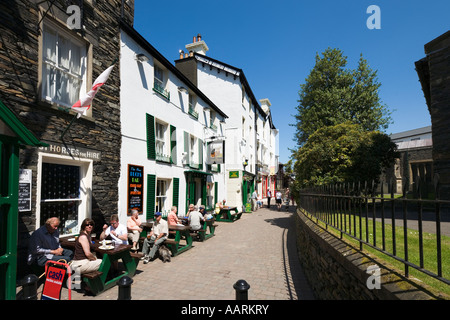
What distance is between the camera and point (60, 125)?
6.01 meters

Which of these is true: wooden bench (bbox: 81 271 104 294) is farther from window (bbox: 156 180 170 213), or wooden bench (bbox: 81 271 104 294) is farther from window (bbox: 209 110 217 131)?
window (bbox: 209 110 217 131)

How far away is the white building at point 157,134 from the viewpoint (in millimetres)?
8602

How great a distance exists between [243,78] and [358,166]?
12.4 m

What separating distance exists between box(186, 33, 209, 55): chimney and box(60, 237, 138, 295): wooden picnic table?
19263mm

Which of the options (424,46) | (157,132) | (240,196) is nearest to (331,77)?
(424,46)

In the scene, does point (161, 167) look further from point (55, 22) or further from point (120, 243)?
point (55, 22)

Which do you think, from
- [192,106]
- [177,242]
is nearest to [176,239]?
[177,242]

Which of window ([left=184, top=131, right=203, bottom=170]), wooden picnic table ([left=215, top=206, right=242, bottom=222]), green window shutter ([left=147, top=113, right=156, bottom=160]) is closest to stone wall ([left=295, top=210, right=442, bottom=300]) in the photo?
green window shutter ([left=147, top=113, right=156, bottom=160])

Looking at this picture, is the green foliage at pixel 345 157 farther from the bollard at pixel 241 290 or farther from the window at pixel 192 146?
the bollard at pixel 241 290

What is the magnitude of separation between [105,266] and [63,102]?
4204mm

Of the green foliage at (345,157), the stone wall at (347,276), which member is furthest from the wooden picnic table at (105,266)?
the green foliage at (345,157)

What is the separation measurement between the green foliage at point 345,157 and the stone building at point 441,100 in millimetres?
2549

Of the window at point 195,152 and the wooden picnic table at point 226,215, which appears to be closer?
the window at point 195,152
